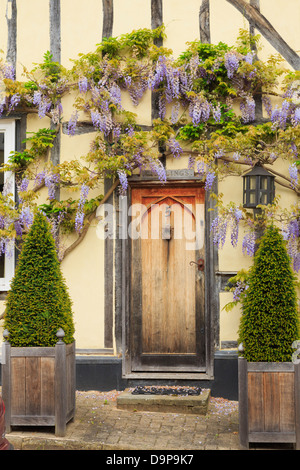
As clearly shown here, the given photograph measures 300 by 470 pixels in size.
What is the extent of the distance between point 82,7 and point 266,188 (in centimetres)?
303

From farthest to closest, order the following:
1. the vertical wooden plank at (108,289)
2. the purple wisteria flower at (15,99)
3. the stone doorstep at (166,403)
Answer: the purple wisteria flower at (15,99) < the vertical wooden plank at (108,289) < the stone doorstep at (166,403)

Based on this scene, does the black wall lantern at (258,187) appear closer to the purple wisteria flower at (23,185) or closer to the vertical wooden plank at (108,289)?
the vertical wooden plank at (108,289)

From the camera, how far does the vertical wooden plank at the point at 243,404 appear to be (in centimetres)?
493

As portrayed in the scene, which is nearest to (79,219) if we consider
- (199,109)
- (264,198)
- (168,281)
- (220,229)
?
(168,281)

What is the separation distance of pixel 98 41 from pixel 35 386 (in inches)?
157

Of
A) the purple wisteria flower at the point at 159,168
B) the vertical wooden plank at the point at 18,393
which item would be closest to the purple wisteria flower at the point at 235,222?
the purple wisteria flower at the point at 159,168

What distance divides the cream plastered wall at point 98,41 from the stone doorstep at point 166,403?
2.91ft

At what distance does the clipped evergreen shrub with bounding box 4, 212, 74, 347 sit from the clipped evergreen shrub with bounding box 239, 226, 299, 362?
1630 millimetres

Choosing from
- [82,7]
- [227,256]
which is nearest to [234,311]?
[227,256]

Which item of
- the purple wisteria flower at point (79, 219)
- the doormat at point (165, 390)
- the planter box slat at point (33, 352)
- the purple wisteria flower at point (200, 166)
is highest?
the purple wisteria flower at point (200, 166)

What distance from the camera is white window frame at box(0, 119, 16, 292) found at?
7160 millimetres

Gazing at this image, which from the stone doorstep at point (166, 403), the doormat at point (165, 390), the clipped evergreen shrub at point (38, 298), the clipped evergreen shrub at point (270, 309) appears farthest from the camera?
the doormat at point (165, 390)

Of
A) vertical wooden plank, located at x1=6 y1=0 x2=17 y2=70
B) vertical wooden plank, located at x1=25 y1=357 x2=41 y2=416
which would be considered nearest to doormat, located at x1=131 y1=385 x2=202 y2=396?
vertical wooden plank, located at x1=25 y1=357 x2=41 y2=416

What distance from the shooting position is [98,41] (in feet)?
23.4
